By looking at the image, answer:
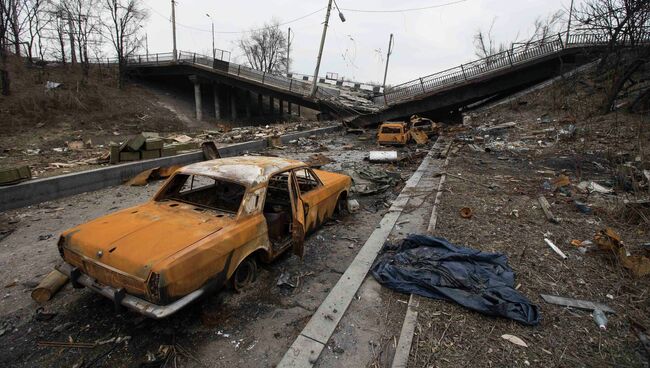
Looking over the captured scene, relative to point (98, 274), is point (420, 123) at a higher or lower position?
higher

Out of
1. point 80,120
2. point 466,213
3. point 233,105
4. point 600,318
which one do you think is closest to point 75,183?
point 466,213

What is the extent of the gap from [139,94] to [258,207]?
1339 inches

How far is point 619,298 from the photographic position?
11.8 ft

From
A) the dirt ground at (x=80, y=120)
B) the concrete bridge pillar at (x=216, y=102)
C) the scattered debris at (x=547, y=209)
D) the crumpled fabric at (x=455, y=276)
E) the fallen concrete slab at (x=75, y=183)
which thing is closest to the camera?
the crumpled fabric at (x=455, y=276)

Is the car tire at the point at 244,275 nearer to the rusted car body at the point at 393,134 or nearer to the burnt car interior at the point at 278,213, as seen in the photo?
the burnt car interior at the point at 278,213

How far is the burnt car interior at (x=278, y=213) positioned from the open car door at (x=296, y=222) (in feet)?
0.97

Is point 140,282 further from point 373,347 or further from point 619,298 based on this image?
point 619,298

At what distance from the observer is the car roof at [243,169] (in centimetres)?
399

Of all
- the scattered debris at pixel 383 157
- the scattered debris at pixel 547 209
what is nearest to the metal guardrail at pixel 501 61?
the scattered debris at pixel 383 157

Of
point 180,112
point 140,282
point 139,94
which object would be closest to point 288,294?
point 140,282

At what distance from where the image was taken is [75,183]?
7.93 meters

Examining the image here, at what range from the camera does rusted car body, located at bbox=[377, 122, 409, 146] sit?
1681 centimetres

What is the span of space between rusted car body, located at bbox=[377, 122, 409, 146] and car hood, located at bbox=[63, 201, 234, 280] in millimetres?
14160

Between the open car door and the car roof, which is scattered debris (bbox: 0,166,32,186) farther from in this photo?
the open car door
